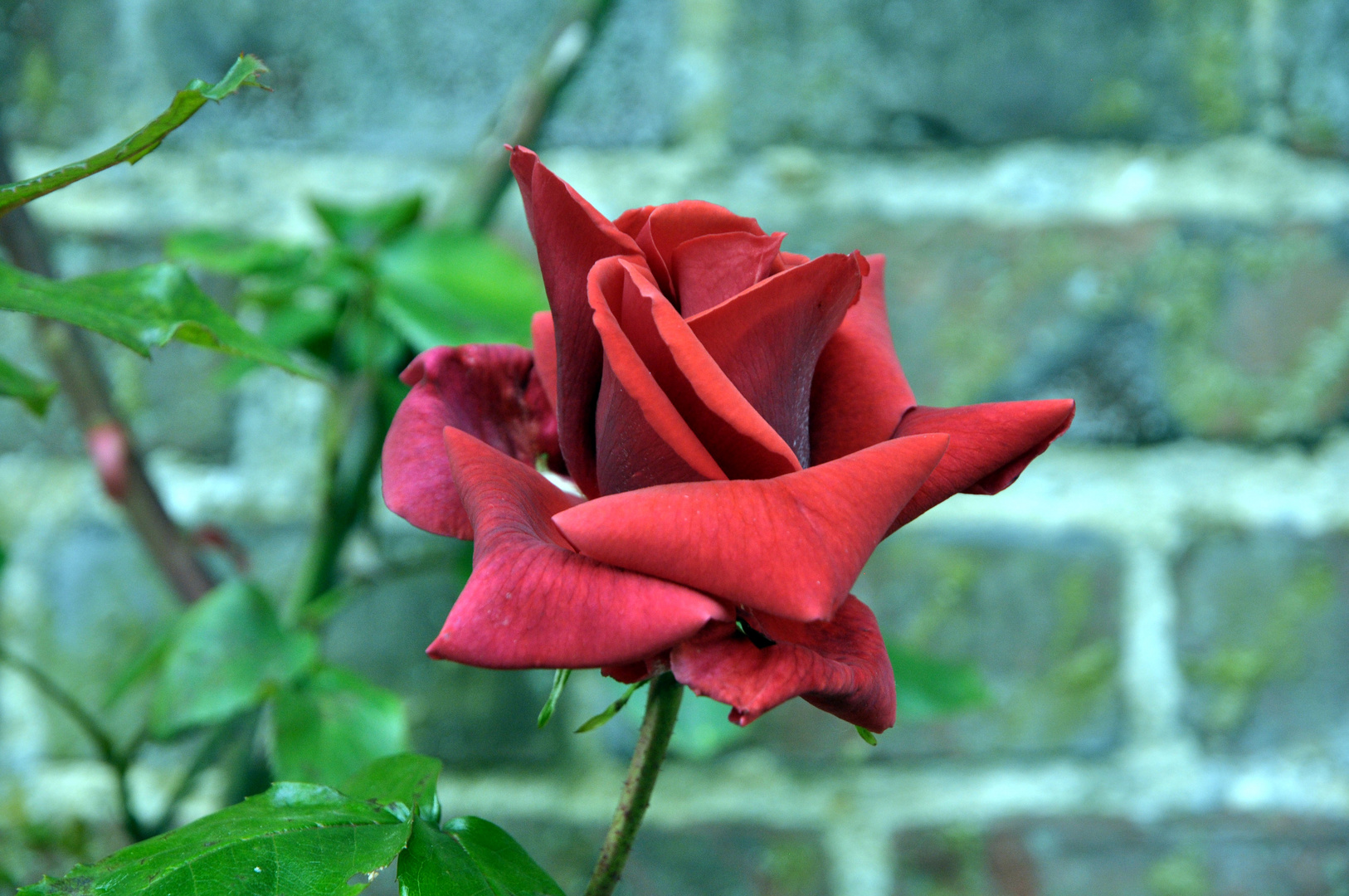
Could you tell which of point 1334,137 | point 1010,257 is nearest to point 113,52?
point 1010,257

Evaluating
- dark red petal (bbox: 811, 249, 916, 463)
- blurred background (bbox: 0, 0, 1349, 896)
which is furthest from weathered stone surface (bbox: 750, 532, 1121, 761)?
dark red petal (bbox: 811, 249, 916, 463)

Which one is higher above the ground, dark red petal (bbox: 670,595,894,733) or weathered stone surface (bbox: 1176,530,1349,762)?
dark red petal (bbox: 670,595,894,733)

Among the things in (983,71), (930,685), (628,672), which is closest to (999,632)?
(930,685)

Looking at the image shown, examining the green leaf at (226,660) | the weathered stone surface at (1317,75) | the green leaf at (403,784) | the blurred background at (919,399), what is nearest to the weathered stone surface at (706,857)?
the blurred background at (919,399)

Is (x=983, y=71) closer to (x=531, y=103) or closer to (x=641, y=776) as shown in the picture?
(x=531, y=103)

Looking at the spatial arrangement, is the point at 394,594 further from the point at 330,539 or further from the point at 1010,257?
the point at 1010,257

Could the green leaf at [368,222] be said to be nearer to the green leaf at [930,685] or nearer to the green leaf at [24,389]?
the green leaf at [24,389]

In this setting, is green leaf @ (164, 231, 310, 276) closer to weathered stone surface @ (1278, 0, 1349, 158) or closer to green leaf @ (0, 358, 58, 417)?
green leaf @ (0, 358, 58, 417)
